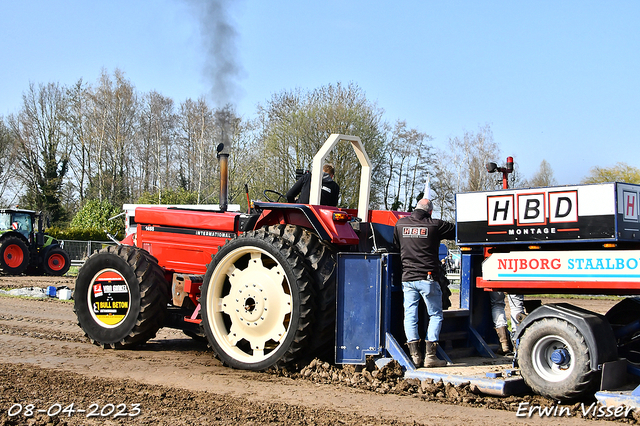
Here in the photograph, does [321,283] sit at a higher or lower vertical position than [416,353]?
higher

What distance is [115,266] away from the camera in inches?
278

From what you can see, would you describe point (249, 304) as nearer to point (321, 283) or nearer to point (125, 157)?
point (321, 283)

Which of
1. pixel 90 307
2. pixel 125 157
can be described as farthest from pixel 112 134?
pixel 90 307

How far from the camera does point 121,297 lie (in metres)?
6.96

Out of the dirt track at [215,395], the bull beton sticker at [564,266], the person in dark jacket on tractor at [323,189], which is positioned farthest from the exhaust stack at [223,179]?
the bull beton sticker at [564,266]

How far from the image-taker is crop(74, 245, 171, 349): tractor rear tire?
22.4 feet

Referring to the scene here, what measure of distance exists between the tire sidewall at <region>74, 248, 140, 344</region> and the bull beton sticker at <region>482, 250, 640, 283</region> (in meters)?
3.90

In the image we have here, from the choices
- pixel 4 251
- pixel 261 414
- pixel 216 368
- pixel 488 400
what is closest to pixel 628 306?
pixel 488 400

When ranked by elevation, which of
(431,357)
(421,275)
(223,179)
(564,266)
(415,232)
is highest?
(223,179)

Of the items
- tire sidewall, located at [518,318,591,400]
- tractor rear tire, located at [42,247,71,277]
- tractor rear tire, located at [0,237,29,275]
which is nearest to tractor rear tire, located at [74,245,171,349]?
tire sidewall, located at [518,318,591,400]

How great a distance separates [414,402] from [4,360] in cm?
426

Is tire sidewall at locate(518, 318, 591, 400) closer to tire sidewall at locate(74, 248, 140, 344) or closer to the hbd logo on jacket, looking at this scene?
the hbd logo on jacket

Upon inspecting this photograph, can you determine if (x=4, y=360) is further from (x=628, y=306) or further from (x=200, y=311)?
(x=628, y=306)

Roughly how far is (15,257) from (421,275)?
18767mm
